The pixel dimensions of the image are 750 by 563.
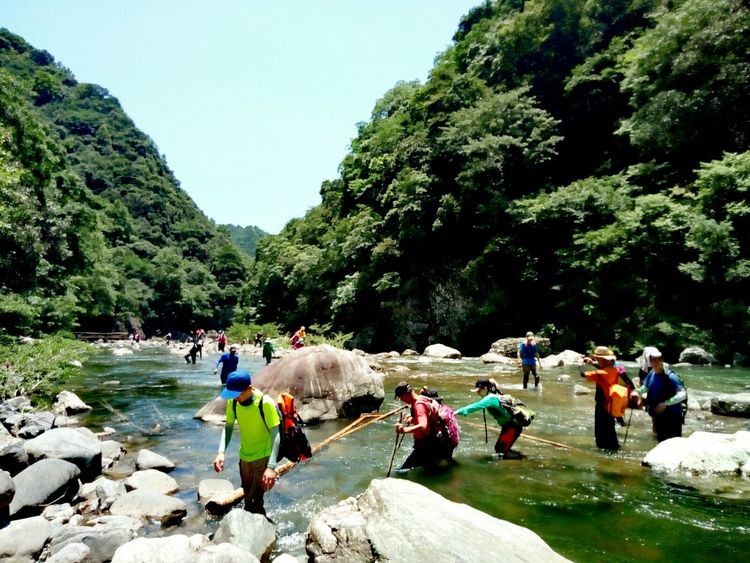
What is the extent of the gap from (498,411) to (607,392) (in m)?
1.71

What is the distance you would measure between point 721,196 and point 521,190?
12101 mm

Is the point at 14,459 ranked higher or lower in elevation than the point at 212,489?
higher

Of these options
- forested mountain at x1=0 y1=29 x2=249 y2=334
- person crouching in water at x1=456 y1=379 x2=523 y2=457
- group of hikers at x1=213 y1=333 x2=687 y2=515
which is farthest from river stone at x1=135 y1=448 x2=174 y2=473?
forested mountain at x1=0 y1=29 x2=249 y2=334

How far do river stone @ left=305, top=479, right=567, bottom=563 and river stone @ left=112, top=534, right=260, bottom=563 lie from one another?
0.69 metres

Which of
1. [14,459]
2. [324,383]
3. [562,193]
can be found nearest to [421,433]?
[324,383]

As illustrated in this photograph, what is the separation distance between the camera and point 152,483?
6.30 metres

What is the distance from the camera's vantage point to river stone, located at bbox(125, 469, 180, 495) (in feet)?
20.3

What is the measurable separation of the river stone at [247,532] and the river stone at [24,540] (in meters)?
1.73

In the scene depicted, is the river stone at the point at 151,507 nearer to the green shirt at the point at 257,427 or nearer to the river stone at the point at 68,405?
the green shirt at the point at 257,427

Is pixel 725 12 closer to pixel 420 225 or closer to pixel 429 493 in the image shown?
pixel 420 225

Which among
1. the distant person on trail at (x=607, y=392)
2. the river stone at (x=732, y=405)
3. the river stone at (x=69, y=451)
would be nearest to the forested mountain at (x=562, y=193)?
the river stone at (x=732, y=405)

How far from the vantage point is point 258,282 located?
2315 inches

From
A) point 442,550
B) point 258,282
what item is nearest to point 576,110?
point 442,550

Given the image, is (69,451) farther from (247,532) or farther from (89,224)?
(89,224)
